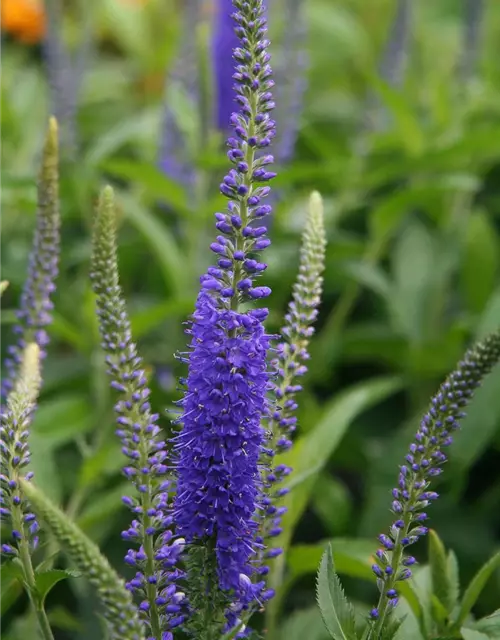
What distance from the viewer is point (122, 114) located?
5.32 metres

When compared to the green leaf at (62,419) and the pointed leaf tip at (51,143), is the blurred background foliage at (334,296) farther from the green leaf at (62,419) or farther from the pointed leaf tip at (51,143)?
the pointed leaf tip at (51,143)

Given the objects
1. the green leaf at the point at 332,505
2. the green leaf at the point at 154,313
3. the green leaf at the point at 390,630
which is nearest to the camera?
the green leaf at the point at 390,630

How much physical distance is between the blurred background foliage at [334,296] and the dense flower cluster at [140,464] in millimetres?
719

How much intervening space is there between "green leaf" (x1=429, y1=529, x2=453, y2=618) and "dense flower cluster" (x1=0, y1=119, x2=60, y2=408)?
3.13ft

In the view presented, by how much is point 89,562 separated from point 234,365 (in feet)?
1.41

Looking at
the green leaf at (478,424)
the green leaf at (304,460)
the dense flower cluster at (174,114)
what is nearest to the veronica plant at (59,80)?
the dense flower cluster at (174,114)

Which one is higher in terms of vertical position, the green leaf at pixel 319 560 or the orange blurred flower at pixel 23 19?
the orange blurred flower at pixel 23 19

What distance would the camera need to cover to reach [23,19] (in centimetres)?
623

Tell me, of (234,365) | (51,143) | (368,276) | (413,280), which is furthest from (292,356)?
(413,280)

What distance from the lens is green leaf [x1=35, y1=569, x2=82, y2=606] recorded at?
1.52m

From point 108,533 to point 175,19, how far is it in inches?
173

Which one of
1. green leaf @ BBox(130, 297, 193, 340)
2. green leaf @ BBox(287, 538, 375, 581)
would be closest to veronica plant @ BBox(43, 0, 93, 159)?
green leaf @ BBox(130, 297, 193, 340)

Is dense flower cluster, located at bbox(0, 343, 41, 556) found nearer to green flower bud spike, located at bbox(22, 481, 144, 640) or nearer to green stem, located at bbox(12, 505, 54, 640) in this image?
green stem, located at bbox(12, 505, 54, 640)

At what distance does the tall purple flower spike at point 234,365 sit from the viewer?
143cm
